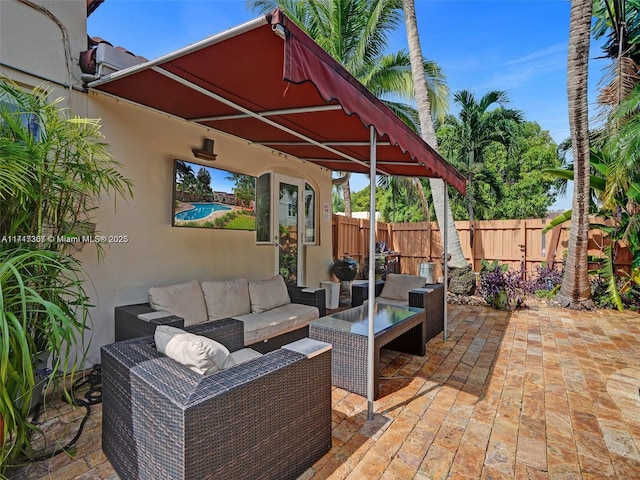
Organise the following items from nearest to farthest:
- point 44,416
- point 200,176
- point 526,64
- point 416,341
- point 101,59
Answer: point 44,416
point 101,59
point 416,341
point 200,176
point 526,64

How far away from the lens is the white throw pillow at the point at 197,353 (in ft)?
5.89

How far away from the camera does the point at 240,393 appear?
163cm

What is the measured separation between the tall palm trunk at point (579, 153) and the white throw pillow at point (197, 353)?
7.45 meters

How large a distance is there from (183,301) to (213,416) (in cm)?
239

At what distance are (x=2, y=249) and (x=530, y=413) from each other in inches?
166

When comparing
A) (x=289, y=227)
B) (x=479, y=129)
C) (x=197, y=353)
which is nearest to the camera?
(x=197, y=353)

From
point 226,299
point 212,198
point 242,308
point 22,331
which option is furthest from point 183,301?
point 22,331

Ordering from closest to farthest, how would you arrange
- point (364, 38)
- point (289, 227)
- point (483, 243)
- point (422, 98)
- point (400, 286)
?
point (400, 286), point (289, 227), point (422, 98), point (364, 38), point (483, 243)

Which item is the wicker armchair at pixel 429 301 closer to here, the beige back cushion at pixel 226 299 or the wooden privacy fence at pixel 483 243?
the beige back cushion at pixel 226 299

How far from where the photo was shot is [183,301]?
3.65m

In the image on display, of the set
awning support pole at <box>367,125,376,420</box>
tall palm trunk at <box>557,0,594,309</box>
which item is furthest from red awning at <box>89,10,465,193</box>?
tall palm trunk at <box>557,0,594,309</box>

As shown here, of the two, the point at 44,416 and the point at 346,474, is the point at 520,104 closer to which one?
the point at 346,474

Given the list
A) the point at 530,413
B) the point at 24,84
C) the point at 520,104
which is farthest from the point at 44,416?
the point at 520,104

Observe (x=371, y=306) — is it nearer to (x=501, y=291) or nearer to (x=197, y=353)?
(x=197, y=353)
